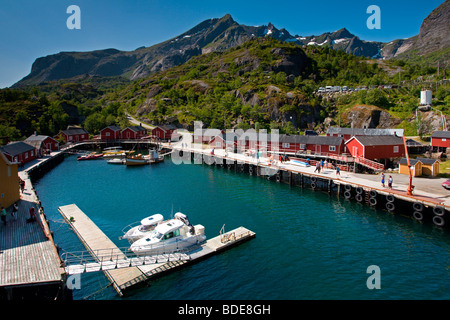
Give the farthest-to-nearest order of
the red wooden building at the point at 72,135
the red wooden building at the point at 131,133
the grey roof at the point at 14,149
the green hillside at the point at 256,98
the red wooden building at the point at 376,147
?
the red wooden building at the point at 131,133
the red wooden building at the point at 72,135
the green hillside at the point at 256,98
the grey roof at the point at 14,149
the red wooden building at the point at 376,147

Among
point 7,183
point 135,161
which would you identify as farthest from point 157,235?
point 135,161

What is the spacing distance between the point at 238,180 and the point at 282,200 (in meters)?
12.3

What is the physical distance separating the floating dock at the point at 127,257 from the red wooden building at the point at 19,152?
26853mm

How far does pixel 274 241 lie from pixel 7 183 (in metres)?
26.3

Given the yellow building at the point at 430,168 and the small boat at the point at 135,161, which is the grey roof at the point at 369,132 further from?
the small boat at the point at 135,161

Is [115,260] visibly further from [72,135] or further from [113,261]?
[72,135]

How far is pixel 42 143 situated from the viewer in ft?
232

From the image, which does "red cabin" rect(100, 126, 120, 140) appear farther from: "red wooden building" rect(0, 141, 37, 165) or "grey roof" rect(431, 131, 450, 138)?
"grey roof" rect(431, 131, 450, 138)

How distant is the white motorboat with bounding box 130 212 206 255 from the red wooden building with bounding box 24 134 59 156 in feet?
174

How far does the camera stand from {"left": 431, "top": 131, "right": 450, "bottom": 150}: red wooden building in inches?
1880

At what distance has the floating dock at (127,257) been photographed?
19562mm

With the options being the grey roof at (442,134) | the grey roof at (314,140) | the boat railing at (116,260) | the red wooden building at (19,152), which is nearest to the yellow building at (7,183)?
the boat railing at (116,260)

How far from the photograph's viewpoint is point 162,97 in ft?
431

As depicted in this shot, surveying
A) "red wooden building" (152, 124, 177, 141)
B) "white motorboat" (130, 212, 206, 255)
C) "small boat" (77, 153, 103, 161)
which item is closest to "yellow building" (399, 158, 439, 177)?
"white motorboat" (130, 212, 206, 255)
